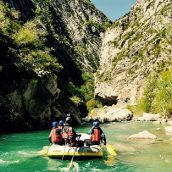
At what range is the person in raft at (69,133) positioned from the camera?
1151 inches

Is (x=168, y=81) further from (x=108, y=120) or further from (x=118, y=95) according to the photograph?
(x=118, y=95)

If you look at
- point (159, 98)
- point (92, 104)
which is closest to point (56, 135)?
point (159, 98)

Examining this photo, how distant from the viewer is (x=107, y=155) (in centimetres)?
3197

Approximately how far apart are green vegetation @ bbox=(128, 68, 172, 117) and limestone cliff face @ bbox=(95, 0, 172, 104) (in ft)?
47.7

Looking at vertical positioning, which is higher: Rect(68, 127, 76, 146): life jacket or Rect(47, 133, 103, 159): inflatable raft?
Rect(68, 127, 76, 146): life jacket

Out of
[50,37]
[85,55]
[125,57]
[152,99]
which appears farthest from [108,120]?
[85,55]

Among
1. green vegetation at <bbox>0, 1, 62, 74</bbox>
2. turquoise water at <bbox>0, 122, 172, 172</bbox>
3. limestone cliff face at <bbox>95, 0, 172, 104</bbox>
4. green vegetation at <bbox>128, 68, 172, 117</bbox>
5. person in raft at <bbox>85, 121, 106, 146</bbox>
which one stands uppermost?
limestone cliff face at <bbox>95, 0, 172, 104</bbox>

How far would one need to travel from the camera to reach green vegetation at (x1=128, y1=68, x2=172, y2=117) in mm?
79525

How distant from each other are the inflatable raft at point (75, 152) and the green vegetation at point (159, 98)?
4890 centimetres

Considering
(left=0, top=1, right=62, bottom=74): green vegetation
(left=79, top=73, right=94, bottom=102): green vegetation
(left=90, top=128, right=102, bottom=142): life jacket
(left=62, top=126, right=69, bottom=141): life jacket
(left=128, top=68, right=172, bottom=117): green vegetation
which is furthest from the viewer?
(left=79, top=73, right=94, bottom=102): green vegetation

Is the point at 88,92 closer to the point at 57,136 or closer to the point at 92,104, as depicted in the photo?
the point at 92,104

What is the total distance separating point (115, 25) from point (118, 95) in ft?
144

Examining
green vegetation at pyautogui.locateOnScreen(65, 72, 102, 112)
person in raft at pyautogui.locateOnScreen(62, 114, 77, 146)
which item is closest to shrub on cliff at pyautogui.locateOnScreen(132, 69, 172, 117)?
green vegetation at pyautogui.locateOnScreen(65, 72, 102, 112)

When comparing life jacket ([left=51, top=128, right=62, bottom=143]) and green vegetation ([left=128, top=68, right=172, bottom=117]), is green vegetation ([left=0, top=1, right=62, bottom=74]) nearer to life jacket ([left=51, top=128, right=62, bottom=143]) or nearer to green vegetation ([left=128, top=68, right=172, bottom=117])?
green vegetation ([left=128, top=68, right=172, bottom=117])
